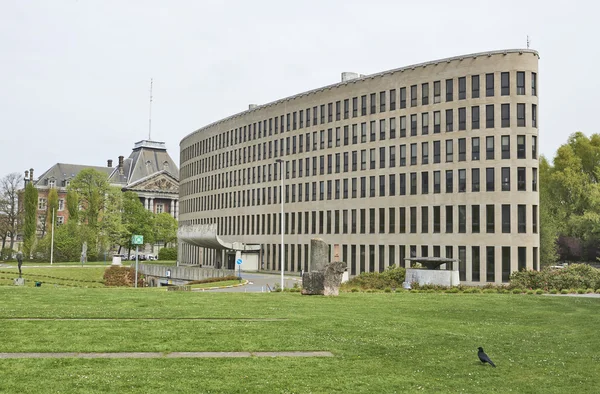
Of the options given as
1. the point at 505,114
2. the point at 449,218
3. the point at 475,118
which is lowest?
the point at 449,218

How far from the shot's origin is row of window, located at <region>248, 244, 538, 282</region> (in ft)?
199

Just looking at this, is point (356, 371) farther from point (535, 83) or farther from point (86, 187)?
point (86, 187)

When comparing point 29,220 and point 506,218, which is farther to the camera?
point 29,220

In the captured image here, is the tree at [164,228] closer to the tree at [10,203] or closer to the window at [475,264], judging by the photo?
the tree at [10,203]

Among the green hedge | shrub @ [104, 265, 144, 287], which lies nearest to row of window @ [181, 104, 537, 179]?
the green hedge

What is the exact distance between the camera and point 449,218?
64.8 meters

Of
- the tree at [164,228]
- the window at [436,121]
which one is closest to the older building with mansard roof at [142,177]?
the tree at [164,228]

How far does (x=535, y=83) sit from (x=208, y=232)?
44761 millimetres

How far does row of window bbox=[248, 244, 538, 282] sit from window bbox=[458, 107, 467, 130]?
12118 millimetres

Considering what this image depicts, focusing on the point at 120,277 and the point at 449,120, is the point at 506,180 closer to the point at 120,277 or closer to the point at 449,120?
the point at 449,120

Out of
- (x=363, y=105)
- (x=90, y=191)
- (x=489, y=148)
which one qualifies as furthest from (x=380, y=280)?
(x=90, y=191)

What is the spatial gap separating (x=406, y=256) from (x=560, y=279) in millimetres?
22258

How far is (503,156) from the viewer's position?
61938 millimetres

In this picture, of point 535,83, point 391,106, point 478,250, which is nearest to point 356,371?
point 478,250
